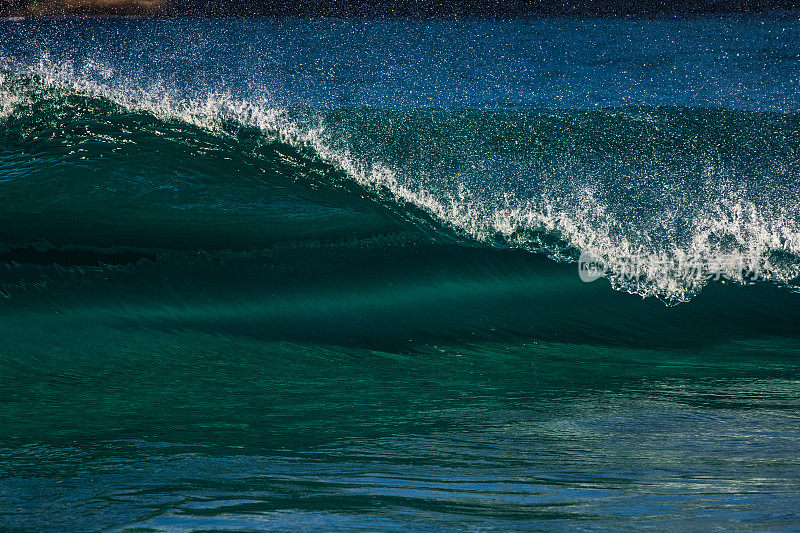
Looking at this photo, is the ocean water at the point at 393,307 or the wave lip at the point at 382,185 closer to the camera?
the ocean water at the point at 393,307

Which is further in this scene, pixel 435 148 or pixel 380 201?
pixel 435 148

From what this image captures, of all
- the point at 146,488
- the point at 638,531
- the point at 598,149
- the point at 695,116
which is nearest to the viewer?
the point at 638,531

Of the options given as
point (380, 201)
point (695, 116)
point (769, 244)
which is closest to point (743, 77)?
point (695, 116)

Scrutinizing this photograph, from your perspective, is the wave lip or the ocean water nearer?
the ocean water

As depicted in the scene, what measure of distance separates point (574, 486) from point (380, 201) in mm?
2170

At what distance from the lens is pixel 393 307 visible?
2.96 m

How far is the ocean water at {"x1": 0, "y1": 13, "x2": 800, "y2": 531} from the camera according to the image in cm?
129

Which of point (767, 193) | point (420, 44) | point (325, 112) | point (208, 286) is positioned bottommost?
point (208, 286)

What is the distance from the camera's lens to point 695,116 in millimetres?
4391

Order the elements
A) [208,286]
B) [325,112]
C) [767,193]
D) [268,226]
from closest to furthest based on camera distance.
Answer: [208,286] < [268,226] < [767,193] < [325,112]

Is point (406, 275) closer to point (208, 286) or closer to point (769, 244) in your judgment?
point (208, 286)

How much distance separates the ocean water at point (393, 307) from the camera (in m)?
1.29

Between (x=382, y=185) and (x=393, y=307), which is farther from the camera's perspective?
(x=382, y=185)

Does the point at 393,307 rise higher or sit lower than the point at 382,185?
lower
